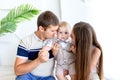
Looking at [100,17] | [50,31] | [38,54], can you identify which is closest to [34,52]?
[38,54]

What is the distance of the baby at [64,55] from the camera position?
1.84 metres

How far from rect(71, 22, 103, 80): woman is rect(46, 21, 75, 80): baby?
0.06 m

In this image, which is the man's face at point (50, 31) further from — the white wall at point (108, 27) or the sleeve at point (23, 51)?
the white wall at point (108, 27)

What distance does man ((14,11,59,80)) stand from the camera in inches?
70.0

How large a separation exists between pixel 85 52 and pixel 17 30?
103 cm

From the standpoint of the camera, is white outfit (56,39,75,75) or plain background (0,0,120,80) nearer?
white outfit (56,39,75,75)

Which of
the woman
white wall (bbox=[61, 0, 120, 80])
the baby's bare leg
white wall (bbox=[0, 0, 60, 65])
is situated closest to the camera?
the woman

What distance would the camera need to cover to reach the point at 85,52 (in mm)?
1749

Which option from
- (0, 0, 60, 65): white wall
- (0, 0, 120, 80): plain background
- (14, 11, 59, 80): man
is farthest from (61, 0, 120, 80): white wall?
(14, 11, 59, 80): man

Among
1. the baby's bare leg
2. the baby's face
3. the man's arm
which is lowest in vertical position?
the baby's bare leg

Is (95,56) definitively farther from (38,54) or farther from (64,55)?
(38,54)

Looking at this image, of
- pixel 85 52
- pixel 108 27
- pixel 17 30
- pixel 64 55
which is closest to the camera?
pixel 85 52

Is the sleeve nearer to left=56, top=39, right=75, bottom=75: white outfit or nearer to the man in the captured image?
the man

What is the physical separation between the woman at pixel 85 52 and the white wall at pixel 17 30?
68 cm
